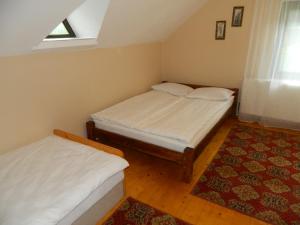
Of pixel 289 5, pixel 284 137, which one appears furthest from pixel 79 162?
pixel 289 5

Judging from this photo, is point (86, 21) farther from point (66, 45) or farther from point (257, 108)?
point (257, 108)

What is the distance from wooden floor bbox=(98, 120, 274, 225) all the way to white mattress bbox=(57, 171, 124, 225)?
256 mm

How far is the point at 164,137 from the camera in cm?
221

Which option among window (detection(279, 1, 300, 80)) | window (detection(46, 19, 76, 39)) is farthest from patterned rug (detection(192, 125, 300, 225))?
window (detection(46, 19, 76, 39))

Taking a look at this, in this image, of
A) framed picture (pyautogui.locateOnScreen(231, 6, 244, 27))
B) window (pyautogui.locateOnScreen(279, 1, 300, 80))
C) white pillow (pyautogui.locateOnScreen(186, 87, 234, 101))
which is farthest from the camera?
framed picture (pyautogui.locateOnScreen(231, 6, 244, 27))

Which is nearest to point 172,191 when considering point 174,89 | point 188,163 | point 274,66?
point 188,163

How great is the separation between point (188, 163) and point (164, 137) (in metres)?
0.33

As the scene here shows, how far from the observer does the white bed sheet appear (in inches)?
84.7

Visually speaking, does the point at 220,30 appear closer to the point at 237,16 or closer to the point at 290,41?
the point at 237,16

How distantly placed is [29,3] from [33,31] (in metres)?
0.32

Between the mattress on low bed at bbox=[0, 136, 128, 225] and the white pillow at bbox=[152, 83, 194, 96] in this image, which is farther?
the white pillow at bbox=[152, 83, 194, 96]

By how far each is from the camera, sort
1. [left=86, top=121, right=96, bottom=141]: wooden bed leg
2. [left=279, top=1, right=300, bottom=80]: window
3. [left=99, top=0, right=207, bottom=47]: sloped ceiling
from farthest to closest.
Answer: [left=279, top=1, right=300, bottom=80]: window, [left=86, top=121, right=96, bottom=141]: wooden bed leg, [left=99, top=0, right=207, bottom=47]: sloped ceiling

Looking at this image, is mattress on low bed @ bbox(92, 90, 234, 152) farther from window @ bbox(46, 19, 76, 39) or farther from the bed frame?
window @ bbox(46, 19, 76, 39)

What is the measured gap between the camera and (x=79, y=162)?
1.81 meters
